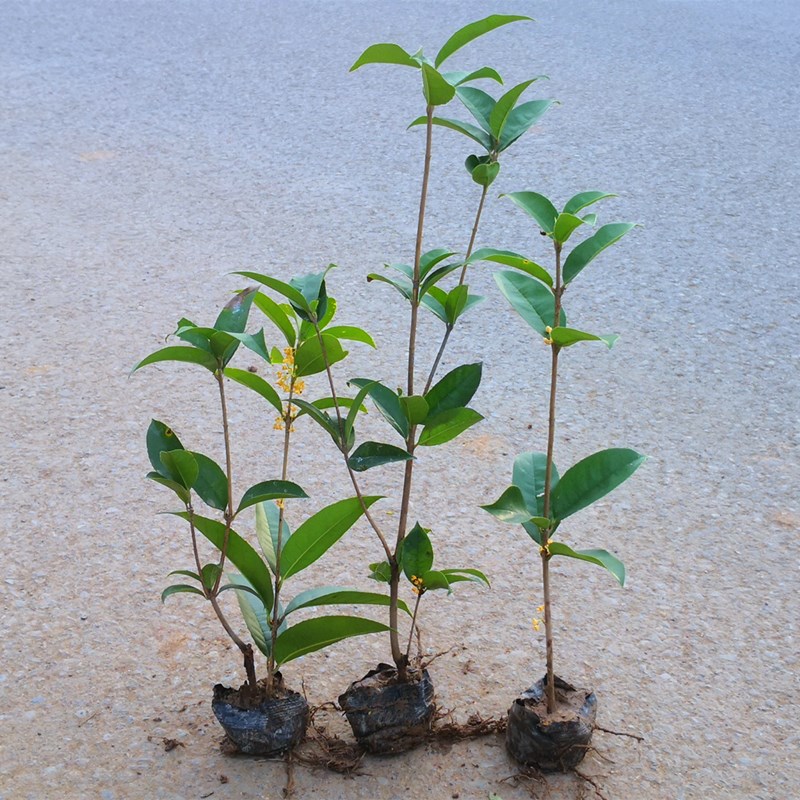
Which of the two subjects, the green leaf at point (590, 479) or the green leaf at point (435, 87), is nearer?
the green leaf at point (435, 87)

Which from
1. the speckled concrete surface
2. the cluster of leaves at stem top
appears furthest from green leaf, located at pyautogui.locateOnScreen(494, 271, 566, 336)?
the speckled concrete surface

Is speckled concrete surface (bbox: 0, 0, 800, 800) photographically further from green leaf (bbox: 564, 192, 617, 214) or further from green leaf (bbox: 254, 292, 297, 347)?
green leaf (bbox: 564, 192, 617, 214)

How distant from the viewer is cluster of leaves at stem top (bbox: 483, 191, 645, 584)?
175 cm

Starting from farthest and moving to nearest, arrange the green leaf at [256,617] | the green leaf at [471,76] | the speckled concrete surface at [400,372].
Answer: the speckled concrete surface at [400,372] < the green leaf at [256,617] < the green leaf at [471,76]

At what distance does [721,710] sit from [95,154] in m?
3.89

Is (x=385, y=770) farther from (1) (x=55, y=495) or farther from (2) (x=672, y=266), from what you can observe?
(2) (x=672, y=266)

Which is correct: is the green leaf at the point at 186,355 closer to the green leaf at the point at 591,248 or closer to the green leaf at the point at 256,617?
the green leaf at the point at 256,617

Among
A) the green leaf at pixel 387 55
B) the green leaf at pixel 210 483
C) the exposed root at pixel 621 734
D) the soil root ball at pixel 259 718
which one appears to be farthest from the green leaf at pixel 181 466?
the exposed root at pixel 621 734

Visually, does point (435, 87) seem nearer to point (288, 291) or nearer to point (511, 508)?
point (288, 291)

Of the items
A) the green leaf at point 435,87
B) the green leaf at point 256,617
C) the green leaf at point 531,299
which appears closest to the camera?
the green leaf at point 435,87

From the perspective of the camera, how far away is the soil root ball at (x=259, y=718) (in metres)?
1.91

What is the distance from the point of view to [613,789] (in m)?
1.92

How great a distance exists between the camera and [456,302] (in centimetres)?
183

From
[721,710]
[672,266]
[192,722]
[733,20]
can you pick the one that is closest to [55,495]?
[192,722]
